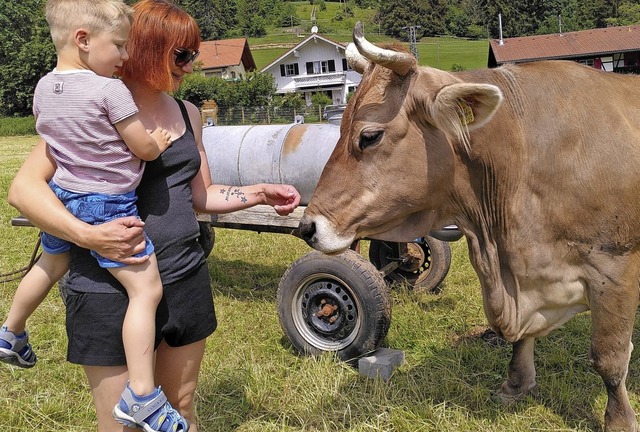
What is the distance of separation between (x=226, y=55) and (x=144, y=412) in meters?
60.1

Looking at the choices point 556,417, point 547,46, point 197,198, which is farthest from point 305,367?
point 547,46

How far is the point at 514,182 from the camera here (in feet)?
9.83

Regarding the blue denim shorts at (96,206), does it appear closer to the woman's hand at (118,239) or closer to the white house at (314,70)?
the woman's hand at (118,239)

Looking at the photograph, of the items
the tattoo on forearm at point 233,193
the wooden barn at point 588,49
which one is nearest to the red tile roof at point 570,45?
the wooden barn at point 588,49

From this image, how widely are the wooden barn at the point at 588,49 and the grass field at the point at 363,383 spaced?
3708 cm

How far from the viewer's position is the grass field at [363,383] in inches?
140

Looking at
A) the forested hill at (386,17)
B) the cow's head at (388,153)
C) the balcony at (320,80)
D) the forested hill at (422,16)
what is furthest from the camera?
the forested hill at (422,16)

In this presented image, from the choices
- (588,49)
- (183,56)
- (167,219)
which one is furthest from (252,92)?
(167,219)

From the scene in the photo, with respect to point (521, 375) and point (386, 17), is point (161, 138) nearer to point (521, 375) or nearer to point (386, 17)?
point (521, 375)

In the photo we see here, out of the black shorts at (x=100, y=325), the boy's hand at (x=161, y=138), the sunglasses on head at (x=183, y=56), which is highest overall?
the sunglasses on head at (x=183, y=56)

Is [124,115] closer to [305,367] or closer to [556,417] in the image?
[305,367]

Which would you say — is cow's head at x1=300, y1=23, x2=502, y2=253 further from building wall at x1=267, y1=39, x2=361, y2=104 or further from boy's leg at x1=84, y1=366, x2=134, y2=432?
building wall at x1=267, y1=39, x2=361, y2=104

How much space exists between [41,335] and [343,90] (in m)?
51.8

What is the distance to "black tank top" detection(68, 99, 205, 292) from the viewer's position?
225 centimetres
